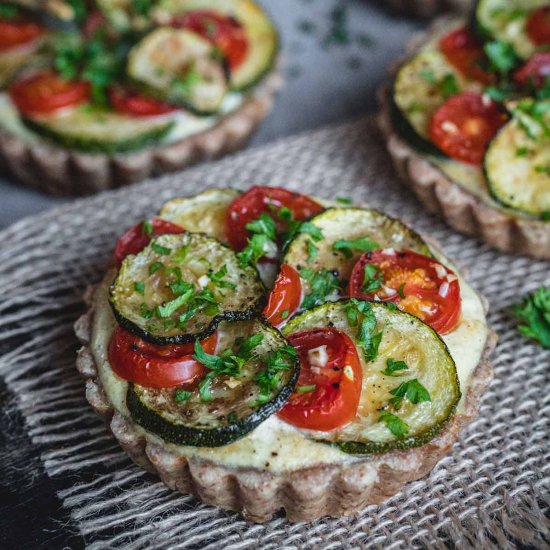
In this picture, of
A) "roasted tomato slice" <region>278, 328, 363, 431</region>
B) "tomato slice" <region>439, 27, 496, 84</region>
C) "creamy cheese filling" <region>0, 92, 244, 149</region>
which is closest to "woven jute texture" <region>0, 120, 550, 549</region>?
"creamy cheese filling" <region>0, 92, 244, 149</region>

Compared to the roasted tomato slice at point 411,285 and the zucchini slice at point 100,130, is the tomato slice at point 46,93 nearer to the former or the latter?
the zucchini slice at point 100,130

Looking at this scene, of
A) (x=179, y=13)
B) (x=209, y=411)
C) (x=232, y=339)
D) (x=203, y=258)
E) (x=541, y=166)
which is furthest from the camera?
(x=179, y=13)

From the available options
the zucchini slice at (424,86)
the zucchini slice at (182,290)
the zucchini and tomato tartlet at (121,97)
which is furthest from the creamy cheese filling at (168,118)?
the zucchini slice at (182,290)

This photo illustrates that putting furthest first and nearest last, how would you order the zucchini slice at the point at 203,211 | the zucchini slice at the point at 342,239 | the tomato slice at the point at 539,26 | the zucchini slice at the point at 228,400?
the tomato slice at the point at 539,26
the zucchini slice at the point at 203,211
the zucchini slice at the point at 342,239
the zucchini slice at the point at 228,400

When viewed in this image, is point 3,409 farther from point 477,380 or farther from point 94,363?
point 477,380

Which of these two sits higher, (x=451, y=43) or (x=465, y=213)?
(x=451, y=43)

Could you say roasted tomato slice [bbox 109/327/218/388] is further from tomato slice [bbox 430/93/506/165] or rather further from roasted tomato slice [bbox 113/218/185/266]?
tomato slice [bbox 430/93/506/165]

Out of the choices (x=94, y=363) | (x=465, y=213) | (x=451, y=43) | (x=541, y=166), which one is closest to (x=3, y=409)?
(x=94, y=363)

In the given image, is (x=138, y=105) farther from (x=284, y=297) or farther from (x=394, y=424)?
(x=394, y=424)
